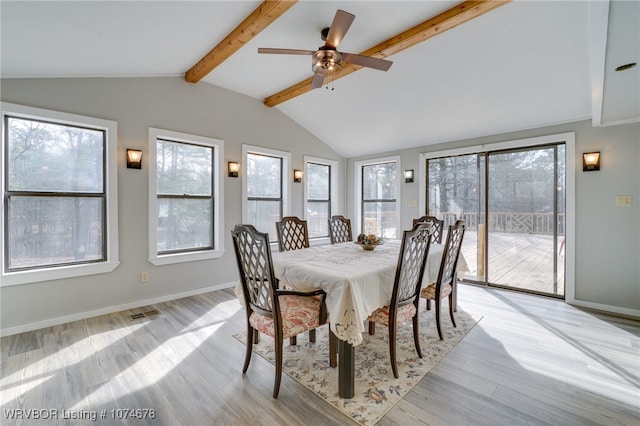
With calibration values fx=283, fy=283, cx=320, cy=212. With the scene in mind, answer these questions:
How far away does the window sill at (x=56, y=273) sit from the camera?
281 centimetres

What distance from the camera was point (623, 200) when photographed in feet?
11.2

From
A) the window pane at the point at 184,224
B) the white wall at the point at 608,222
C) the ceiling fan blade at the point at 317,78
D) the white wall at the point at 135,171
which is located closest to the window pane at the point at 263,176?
the white wall at the point at 135,171

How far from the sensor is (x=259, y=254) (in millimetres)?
1963

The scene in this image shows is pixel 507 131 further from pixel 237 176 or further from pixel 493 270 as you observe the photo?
pixel 237 176

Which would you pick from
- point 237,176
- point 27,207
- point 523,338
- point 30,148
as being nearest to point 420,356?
point 523,338

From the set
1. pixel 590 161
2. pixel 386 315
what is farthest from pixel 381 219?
pixel 386 315

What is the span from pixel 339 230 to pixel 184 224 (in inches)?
89.2

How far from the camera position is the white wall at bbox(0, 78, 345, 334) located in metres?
2.93

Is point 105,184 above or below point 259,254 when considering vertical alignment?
above

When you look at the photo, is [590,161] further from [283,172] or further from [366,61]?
[283,172]

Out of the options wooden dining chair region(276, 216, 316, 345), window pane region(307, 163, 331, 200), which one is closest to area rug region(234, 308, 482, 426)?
wooden dining chair region(276, 216, 316, 345)

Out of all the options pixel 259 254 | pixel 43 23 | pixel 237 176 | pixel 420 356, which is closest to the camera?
pixel 259 254

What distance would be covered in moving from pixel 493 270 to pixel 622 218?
64.7 inches

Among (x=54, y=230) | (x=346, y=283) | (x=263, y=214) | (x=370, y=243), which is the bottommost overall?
(x=346, y=283)
